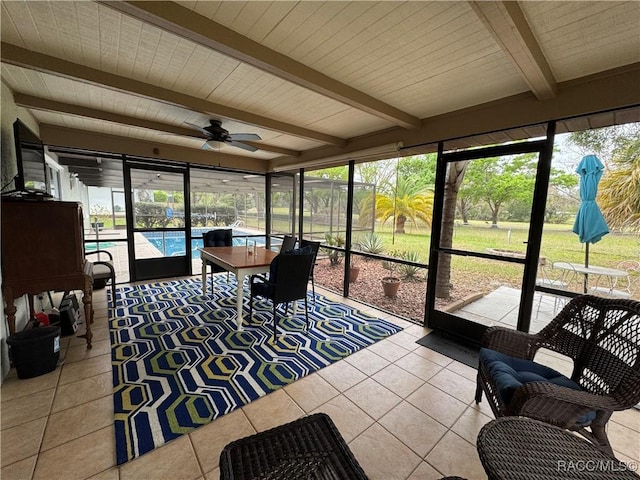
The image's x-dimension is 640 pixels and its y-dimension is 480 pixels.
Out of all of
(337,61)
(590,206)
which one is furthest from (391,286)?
(337,61)

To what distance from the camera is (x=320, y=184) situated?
5371 mm

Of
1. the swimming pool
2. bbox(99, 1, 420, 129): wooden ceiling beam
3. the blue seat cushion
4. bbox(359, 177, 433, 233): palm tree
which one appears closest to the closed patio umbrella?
the blue seat cushion

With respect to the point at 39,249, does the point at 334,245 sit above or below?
below

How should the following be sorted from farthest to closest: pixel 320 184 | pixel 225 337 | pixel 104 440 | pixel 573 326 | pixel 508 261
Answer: pixel 320 184 → pixel 225 337 → pixel 508 261 → pixel 573 326 → pixel 104 440

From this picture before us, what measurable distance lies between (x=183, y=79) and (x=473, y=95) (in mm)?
2599

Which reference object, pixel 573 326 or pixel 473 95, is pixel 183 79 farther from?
pixel 573 326

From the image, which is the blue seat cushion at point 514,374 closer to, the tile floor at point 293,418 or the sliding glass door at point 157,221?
the tile floor at point 293,418

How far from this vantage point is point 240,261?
320cm

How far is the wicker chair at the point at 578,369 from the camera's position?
133 cm

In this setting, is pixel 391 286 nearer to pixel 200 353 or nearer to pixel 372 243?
pixel 372 243

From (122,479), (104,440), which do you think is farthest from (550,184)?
(104,440)

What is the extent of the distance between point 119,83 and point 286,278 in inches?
88.7

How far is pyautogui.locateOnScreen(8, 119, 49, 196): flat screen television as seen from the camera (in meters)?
2.33

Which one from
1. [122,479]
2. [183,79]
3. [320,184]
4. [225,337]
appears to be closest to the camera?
[122,479]
